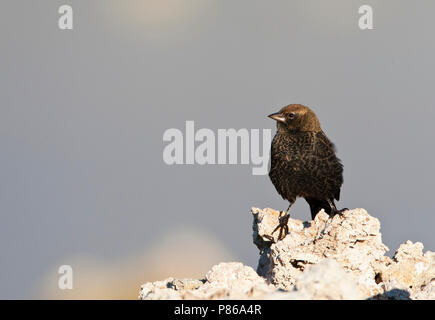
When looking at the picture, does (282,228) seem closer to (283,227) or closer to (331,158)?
(283,227)

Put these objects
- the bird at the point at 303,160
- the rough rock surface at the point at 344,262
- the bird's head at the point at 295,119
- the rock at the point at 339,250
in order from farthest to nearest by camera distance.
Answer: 1. the bird's head at the point at 295,119
2. the bird at the point at 303,160
3. the rock at the point at 339,250
4. the rough rock surface at the point at 344,262

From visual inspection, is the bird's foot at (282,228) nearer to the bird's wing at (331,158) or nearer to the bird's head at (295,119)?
the bird's wing at (331,158)

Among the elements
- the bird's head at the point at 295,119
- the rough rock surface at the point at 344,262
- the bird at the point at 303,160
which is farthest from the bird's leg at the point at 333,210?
the bird's head at the point at 295,119

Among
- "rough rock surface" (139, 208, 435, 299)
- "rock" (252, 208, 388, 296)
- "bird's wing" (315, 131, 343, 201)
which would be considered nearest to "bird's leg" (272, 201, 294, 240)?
"rough rock surface" (139, 208, 435, 299)

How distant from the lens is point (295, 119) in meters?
10.3

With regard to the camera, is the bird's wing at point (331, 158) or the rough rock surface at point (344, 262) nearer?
the rough rock surface at point (344, 262)

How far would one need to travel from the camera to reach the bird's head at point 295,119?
33.8 ft

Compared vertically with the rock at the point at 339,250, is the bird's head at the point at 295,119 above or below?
above

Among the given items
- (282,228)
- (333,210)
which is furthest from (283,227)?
(333,210)

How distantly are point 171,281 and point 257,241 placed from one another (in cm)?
168

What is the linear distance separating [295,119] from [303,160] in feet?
2.10

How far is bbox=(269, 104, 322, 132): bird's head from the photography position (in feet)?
33.8
